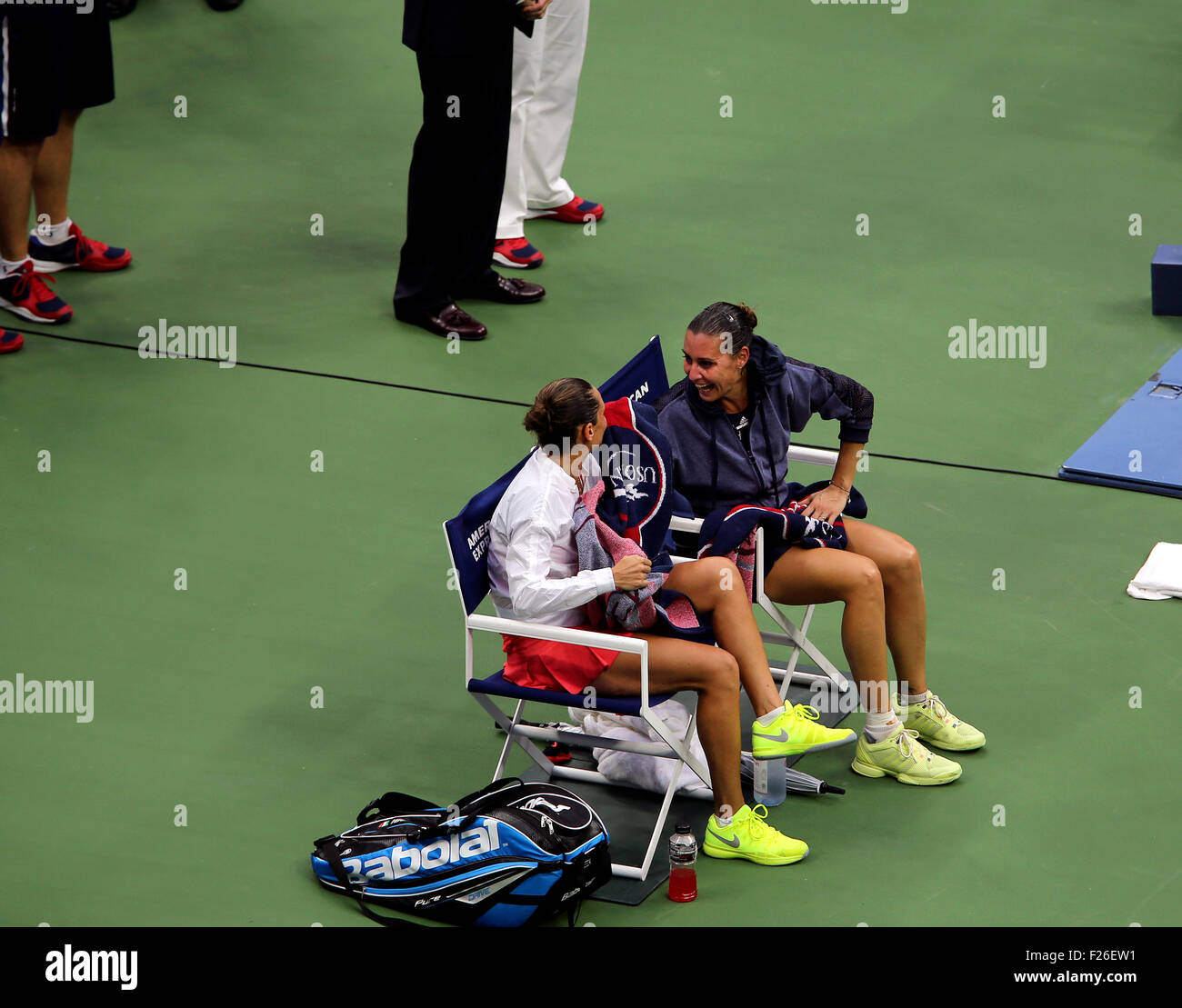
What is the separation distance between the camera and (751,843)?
211 inches

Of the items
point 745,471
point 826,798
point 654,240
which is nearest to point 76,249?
point 654,240

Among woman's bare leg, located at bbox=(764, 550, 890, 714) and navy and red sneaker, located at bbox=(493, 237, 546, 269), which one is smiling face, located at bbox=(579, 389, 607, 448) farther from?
navy and red sneaker, located at bbox=(493, 237, 546, 269)

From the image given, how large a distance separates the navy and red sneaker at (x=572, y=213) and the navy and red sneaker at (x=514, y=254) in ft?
1.67

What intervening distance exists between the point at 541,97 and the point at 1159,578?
13.9 ft

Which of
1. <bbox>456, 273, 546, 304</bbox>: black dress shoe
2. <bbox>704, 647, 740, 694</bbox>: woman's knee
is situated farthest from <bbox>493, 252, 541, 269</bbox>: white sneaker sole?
<bbox>704, 647, 740, 694</bbox>: woman's knee

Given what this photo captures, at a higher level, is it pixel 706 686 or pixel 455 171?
pixel 455 171

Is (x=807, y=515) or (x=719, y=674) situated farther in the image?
(x=807, y=515)

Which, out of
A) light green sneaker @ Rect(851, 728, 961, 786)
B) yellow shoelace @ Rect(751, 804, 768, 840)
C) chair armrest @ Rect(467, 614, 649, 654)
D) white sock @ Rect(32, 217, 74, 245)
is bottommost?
yellow shoelace @ Rect(751, 804, 768, 840)

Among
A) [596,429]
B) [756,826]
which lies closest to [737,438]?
[596,429]

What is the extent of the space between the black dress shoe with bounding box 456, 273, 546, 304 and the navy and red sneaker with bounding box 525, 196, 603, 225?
874mm

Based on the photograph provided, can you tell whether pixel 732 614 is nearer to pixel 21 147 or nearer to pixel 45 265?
pixel 21 147

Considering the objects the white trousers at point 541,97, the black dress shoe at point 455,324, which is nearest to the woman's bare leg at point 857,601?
the black dress shoe at point 455,324

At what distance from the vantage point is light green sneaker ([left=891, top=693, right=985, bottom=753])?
588 centimetres

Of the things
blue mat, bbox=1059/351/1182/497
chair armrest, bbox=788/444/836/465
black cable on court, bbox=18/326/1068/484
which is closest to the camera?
chair armrest, bbox=788/444/836/465
